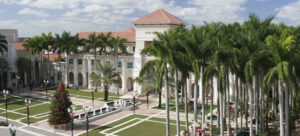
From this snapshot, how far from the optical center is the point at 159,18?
162 feet

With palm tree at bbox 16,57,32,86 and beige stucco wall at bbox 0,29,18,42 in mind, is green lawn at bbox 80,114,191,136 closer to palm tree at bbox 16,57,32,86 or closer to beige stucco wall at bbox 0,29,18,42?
palm tree at bbox 16,57,32,86

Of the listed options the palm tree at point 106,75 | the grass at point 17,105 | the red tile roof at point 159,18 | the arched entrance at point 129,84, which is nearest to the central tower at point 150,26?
the red tile roof at point 159,18

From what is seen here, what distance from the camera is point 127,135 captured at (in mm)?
28438

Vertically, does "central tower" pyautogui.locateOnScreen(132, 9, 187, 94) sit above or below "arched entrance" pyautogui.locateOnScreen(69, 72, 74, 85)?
above

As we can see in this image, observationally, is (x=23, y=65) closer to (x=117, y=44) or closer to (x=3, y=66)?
(x=3, y=66)

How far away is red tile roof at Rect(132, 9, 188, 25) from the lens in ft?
159

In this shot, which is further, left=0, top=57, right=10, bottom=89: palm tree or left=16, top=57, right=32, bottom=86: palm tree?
left=16, top=57, right=32, bottom=86: palm tree

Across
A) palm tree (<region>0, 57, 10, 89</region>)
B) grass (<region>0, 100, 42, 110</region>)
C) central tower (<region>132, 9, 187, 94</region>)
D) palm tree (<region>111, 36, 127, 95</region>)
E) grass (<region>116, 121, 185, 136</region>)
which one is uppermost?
central tower (<region>132, 9, 187, 94</region>)

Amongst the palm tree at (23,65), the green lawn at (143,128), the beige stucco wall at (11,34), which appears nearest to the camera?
the green lawn at (143,128)

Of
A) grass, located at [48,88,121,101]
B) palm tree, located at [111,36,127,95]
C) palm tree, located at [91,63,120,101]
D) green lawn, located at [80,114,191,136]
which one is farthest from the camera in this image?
palm tree, located at [111,36,127,95]

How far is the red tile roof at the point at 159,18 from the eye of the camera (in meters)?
48.3

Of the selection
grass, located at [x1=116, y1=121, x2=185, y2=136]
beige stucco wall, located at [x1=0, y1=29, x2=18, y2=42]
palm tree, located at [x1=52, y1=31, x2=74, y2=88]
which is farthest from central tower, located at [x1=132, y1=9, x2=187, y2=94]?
beige stucco wall, located at [x1=0, y1=29, x2=18, y2=42]

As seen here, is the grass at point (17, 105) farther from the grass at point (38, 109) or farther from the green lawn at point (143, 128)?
the green lawn at point (143, 128)

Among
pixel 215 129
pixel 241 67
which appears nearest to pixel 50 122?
pixel 215 129
